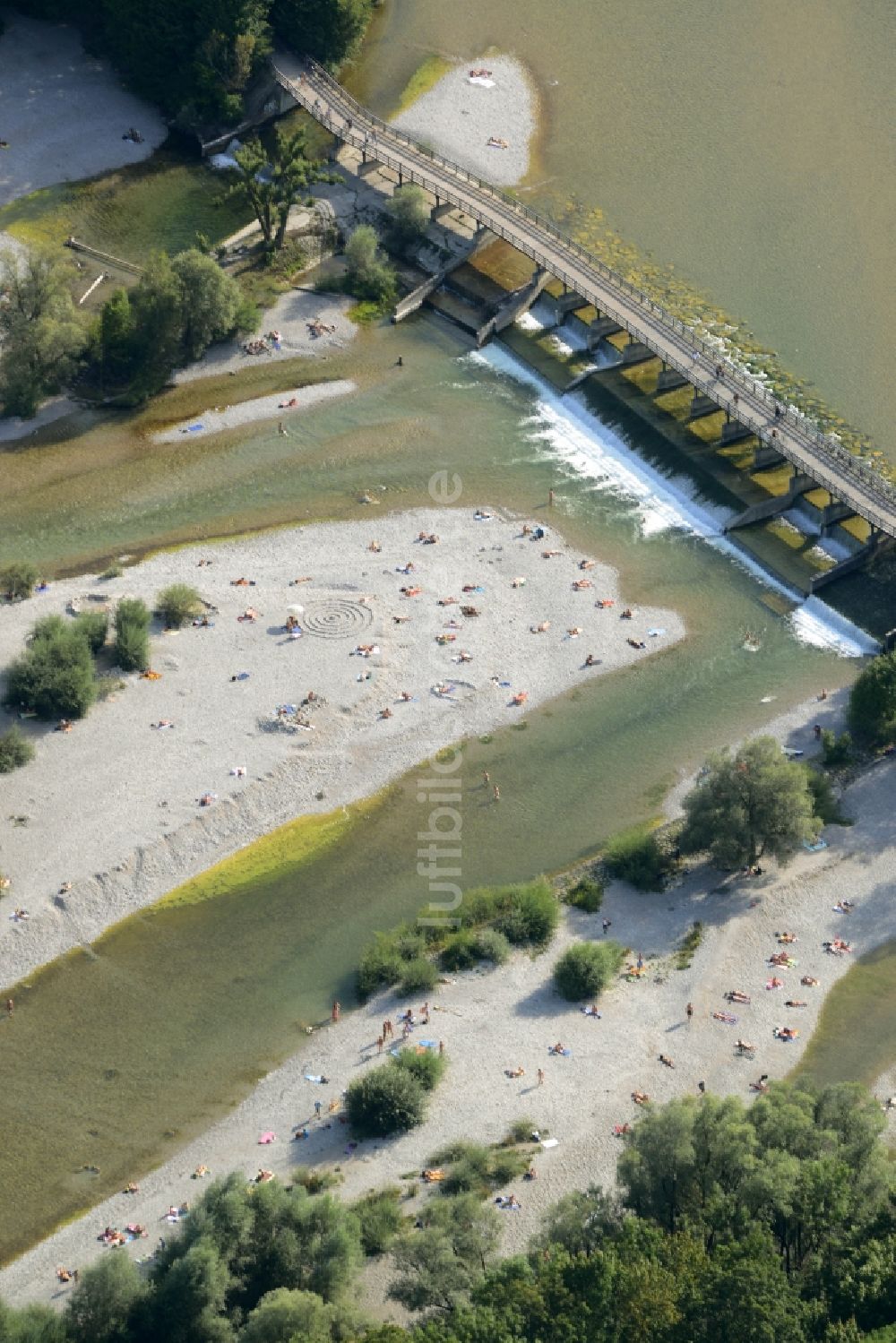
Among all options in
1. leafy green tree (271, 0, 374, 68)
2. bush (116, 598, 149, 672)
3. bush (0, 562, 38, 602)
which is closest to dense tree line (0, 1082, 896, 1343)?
bush (116, 598, 149, 672)

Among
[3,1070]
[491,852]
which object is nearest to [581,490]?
[491,852]

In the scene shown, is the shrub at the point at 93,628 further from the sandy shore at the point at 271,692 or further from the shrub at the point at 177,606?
the shrub at the point at 177,606

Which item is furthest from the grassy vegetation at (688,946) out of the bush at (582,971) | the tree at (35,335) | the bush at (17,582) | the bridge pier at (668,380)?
the tree at (35,335)

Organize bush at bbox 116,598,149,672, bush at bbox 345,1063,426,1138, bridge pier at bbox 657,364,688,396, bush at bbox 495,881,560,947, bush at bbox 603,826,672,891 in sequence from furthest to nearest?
bridge pier at bbox 657,364,688,396
bush at bbox 116,598,149,672
bush at bbox 603,826,672,891
bush at bbox 495,881,560,947
bush at bbox 345,1063,426,1138

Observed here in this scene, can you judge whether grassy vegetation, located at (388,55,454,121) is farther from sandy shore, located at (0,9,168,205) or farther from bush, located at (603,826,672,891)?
bush, located at (603,826,672,891)

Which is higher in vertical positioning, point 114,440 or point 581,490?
point 581,490

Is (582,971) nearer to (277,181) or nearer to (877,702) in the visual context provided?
(877,702)

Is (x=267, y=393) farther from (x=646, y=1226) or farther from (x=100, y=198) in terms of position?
(x=646, y=1226)
